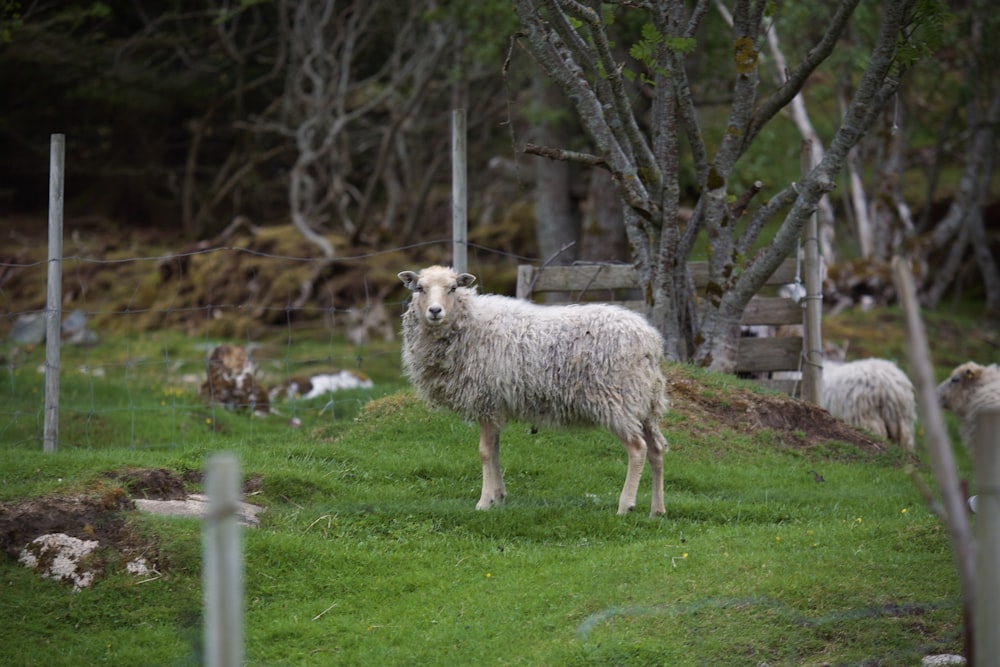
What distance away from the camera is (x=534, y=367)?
818 cm

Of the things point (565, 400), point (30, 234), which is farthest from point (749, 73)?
point (30, 234)

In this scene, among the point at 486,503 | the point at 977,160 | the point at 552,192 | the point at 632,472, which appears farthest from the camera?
the point at 977,160

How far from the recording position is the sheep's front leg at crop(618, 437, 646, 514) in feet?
26.6

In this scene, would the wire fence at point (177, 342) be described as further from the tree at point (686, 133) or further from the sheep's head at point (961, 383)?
the sheep's head at point (961, 383)

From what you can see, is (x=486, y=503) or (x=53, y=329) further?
(x=53, y=329)

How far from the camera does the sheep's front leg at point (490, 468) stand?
830 cm

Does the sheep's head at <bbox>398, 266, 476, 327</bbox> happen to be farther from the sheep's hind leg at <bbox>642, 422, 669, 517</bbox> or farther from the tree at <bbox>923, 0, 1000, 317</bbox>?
the tree at <bbox>923, 0, 1000, 317</bbox>

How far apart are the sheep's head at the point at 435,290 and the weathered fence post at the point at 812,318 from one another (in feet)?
16.4

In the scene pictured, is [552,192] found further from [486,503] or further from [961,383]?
[486,503]

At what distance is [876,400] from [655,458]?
210 inches

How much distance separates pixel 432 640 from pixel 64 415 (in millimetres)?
7519

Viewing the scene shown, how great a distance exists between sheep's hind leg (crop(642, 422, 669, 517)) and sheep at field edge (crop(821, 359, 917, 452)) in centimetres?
492

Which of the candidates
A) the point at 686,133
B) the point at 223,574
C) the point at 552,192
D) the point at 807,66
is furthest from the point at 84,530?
the point at 552,192

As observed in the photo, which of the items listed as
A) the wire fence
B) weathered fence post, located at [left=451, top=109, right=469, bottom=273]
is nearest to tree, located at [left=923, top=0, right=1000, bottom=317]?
the wire fence
